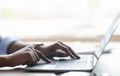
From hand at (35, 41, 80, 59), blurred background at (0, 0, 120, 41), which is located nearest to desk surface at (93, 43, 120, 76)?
hand at (35, 41, 80, 59)

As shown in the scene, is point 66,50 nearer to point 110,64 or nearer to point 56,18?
point 110,64

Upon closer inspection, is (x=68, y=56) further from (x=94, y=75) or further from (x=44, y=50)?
(x=94, y=75)

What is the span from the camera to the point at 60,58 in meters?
1.24

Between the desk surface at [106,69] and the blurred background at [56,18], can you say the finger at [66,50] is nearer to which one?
the desk surface at [106,69]

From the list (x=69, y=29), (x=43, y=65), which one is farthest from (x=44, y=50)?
(x=69, y=29)

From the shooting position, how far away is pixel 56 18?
98.3 inches

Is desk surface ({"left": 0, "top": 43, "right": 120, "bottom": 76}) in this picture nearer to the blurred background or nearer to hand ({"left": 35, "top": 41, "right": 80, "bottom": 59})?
hand ({"left": 35, "top": 41, "right": 80, "bottom": 59})

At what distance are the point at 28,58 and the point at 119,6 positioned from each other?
4.88 feet

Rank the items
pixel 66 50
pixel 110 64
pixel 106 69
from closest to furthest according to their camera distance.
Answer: pixel 106 69 → pixel 110 64 → pixel 66 50

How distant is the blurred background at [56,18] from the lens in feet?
7.91

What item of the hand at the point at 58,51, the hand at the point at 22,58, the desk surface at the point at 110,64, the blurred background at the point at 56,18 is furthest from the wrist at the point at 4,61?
the blurred background at the point at 56,18

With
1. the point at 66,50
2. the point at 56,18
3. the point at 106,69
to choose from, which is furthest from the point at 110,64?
the point at 56,18

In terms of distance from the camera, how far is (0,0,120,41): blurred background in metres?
2.41

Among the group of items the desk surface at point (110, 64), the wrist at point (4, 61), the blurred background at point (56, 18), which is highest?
the blurred background at point (56, 18)
